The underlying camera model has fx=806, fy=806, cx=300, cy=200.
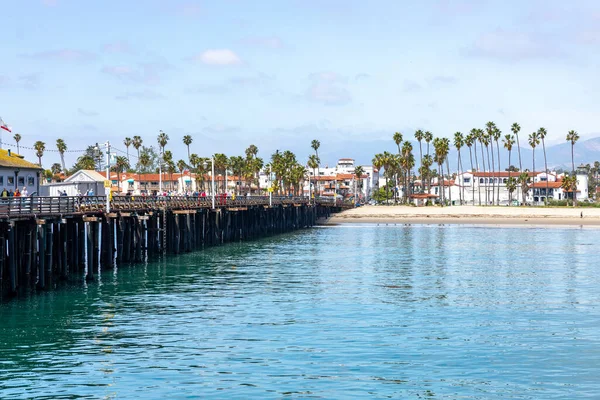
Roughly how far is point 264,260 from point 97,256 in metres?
14.3

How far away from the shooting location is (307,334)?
2802cm

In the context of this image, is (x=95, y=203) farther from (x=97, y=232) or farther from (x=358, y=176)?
(x=358, y=176)

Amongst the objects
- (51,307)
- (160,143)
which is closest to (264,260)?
(51,307)

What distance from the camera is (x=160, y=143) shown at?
17075 centimetres

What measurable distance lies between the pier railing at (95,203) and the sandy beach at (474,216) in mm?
45245

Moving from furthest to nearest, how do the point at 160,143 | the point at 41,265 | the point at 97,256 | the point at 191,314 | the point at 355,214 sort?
the point at 160,143 → the point at 355,214 → the point at 97,256 → the point at 41,265 → the point at 191,314

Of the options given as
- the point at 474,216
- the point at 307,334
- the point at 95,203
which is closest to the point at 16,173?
the point at 95,203

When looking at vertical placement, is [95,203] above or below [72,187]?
below

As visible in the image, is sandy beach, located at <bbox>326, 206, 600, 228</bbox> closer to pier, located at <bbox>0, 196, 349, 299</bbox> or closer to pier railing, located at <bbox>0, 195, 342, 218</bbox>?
pier railing, located at <bbox>0, 195, 342, 218</bbox>

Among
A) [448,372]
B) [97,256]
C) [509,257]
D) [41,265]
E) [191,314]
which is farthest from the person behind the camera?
[509,257]

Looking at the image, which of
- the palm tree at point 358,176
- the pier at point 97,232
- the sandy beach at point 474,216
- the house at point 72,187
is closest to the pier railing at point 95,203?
the pier at point 97,232

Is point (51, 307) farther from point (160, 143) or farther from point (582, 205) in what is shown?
point (160, 143)

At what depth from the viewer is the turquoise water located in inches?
842

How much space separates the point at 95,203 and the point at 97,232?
284cm
